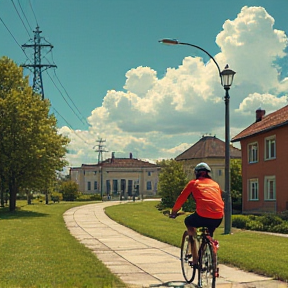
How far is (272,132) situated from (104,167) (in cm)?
7042

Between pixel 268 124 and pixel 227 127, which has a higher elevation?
pixel 268 124

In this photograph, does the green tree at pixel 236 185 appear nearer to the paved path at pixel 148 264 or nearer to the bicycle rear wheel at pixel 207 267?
the paved path at pixel 148 264

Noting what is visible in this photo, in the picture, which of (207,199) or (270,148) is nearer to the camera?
(207,199)

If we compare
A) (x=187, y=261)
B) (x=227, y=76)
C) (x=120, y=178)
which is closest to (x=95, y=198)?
(x=120, y=178)

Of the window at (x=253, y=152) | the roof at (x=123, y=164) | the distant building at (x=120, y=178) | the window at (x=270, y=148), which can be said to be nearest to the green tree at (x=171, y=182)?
the window at (x=253, y=152)

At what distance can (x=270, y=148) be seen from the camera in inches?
1243

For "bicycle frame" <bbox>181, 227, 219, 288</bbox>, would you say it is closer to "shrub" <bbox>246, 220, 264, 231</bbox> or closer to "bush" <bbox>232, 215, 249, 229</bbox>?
"shrub" <bbox>246, 220, 264, 231</bbox>

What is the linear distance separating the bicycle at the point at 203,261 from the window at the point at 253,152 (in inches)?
1033

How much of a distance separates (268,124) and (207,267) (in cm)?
2492

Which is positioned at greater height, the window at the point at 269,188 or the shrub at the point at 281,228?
the window at the point at 269,188

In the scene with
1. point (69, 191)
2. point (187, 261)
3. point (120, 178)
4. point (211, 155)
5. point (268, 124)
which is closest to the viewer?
point (187, 261)

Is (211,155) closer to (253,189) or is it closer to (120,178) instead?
(253,189)

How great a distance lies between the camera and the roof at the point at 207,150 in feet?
223

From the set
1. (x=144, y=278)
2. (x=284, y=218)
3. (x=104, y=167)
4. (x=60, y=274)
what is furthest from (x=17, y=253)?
(x=104, y=167)
